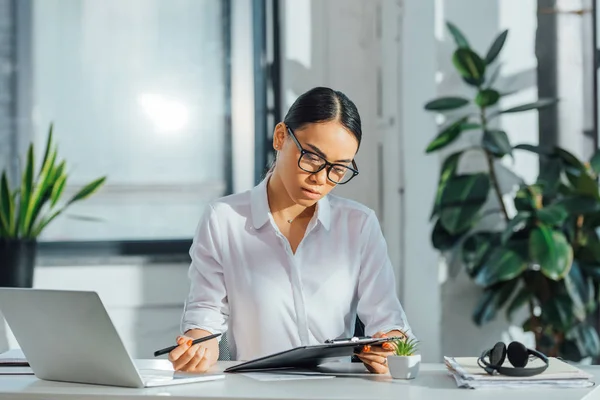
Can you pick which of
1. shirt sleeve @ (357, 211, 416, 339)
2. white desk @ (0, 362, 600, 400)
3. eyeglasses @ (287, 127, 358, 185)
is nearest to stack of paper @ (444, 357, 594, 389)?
white desk @ (0, 362, 600, 400)

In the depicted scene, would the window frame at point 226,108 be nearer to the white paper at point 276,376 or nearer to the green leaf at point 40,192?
the green leaf at point 40,192

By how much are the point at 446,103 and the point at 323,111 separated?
4.99ft

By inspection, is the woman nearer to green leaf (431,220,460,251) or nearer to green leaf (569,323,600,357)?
green leaf (431,220,460,251)

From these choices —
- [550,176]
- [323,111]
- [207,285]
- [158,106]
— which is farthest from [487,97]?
[207,285]

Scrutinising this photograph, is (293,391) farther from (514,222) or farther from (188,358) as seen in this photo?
(514,222)

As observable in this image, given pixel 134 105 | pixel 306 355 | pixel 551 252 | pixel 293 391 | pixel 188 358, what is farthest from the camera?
pixel 134 105

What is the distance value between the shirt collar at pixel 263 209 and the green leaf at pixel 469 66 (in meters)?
1.39

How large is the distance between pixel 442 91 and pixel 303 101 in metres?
1.71

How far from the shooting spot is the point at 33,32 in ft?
12.7

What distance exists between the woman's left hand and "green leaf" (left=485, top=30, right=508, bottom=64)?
1.85 meters

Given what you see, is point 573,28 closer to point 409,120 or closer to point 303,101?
point 409,120

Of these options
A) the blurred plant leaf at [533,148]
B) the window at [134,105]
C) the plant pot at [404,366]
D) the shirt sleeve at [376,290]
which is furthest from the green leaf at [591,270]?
the plant pot at [404,366]

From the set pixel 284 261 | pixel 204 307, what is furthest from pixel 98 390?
pixel 284 261

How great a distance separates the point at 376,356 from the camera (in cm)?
176
